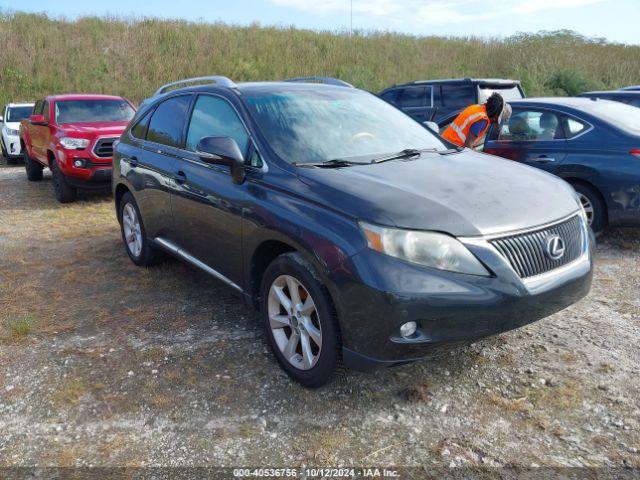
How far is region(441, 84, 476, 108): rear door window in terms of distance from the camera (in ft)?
33.7

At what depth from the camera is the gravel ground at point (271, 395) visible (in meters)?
2.63

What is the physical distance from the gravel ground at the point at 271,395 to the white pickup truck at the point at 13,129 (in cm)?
1113

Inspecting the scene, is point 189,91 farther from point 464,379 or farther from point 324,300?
point 464,379

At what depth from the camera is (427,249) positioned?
2639mm

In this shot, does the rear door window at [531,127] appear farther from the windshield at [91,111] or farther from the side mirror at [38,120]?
the side mirror at [38,120]

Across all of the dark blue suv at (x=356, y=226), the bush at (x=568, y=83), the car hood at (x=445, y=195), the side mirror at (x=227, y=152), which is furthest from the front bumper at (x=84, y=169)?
the bush at (x=568, y=83)

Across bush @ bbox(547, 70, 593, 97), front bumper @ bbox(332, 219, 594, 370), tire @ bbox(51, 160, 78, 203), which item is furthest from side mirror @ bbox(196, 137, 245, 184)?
bush @ bbox(547, 70, 593, 97)

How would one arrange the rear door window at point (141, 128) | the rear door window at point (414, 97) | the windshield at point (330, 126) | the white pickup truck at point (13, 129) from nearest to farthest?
the windshield at point (330, 126)
the rear door window at point (141, 128)
the rear door window at point (414, 97)
the white pickup truck at point (13, 129)

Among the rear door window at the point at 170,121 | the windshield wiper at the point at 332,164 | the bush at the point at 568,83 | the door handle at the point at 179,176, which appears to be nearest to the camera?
the windshield wiper at the point at 332,164

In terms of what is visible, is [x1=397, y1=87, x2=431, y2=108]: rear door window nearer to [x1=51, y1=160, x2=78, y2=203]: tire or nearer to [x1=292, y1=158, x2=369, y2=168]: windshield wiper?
[x1=51, y1=160, x2=78, y2=203]: tire

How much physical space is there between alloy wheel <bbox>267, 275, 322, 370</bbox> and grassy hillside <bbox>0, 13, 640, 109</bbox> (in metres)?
21.9

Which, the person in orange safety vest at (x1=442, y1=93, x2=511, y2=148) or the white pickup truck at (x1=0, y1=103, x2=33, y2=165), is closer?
the person in orange safety vest at (x1=442, y1=93, x2=511, y2=148)

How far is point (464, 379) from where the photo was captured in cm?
318

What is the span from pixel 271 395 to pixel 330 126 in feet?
5.86
